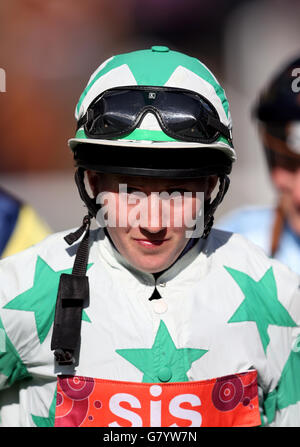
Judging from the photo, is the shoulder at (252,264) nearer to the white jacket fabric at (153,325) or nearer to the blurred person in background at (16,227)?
the white jacket fabric at (153,325)

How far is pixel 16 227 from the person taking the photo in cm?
344

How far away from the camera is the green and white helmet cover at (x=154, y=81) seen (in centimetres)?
216

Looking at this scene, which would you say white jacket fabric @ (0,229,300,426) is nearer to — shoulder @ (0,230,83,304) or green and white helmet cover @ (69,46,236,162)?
shoulder @ (0,230,83,304)

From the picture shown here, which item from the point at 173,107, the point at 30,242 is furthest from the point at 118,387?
the point at 30,242

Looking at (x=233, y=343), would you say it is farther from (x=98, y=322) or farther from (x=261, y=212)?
(x=261, y=212)

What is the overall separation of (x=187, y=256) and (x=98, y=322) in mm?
405

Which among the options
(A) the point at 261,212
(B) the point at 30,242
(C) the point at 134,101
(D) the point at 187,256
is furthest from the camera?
(A) the point at 261,212

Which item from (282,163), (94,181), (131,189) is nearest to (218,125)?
(131,189)

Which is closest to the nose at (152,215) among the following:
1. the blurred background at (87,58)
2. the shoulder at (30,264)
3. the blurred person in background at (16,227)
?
the shoulder at (30,264)

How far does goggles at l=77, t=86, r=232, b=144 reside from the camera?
2174mm

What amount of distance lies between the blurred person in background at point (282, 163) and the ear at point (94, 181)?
1922mm

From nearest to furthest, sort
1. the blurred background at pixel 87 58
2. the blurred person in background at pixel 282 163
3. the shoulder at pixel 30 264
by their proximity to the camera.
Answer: the shoulder at pixel 30 264
the blurred person in background at pixel 282 163
the blurred background at pixel 87 58

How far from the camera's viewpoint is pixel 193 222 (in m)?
2.31

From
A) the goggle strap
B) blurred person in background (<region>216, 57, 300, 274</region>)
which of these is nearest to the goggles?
the goggle strap
